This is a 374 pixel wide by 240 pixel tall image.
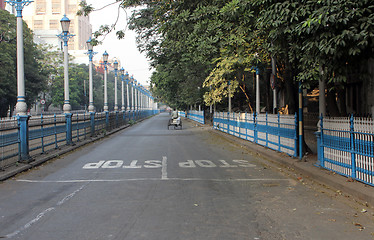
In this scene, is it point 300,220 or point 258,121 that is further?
point 258,121

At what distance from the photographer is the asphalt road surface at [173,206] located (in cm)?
504

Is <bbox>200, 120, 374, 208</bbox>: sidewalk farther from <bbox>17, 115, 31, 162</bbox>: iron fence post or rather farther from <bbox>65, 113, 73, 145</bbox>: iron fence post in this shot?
<bbox>65, 113, 73, 145</bbox>: iron fence post

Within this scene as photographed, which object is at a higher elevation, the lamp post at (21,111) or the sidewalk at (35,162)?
the lamp post at (21,111)

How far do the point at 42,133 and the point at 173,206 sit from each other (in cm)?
920

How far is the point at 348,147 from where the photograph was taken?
319 inches

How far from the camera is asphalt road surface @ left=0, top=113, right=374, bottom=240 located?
5.04 metres

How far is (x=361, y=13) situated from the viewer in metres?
6.74

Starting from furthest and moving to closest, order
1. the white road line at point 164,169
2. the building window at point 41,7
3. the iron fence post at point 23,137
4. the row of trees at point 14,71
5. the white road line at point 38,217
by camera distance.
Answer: the building window at point 41,7 < the row of trees at point 14,71 < the iron fence post at point 23,137 < the white road line at point 164,169 < the white road line at point 38,217

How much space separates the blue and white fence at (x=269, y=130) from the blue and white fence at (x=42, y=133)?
8960mm

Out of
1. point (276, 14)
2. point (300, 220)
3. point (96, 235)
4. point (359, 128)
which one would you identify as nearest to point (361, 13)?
point (276, 14)

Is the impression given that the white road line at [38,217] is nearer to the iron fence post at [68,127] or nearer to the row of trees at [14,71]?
the iron fence post at [68,127]

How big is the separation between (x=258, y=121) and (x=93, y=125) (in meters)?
11.1

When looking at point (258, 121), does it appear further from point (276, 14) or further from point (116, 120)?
point (116, 120)

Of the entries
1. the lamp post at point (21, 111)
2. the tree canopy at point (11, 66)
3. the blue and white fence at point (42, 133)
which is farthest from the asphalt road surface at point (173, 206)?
the tree canopy at point (11, 66)
